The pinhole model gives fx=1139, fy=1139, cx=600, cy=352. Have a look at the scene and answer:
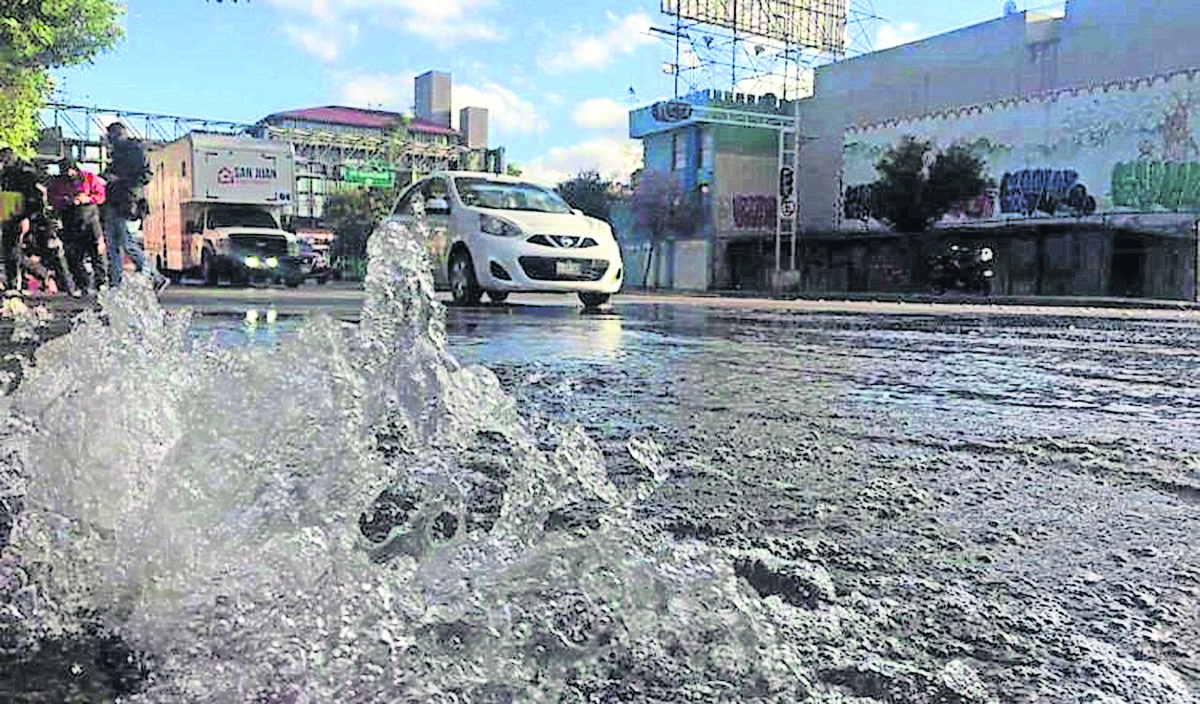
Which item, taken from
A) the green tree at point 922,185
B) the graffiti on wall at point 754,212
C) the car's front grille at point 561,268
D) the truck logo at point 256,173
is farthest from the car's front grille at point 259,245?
the graffiti on wall at point 754,212

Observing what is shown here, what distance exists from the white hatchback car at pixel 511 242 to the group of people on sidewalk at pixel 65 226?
2.83m

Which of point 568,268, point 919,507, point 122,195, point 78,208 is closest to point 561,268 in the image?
point 568,268

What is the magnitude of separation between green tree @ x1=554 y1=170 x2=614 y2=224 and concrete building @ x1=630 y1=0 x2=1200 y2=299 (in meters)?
11.7

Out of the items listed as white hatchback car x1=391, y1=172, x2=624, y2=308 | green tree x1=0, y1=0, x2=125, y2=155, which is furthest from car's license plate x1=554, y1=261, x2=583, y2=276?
green tree x1=0, y1=0, x2=125, y2=155

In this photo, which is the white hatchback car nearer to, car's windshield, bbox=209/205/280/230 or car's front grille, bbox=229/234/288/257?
car's front grille, bbox=229/234/288/257

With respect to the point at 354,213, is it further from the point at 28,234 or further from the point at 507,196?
the point at 507,196

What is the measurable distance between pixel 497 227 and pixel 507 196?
2.50ft

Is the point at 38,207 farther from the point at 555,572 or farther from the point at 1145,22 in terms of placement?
the point at 1145,22

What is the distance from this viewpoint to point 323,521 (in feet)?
6.52

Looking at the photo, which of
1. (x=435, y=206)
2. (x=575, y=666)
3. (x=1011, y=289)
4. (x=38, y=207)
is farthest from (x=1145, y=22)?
(x=575, y=666)

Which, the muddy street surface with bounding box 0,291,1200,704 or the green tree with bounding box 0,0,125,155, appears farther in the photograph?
the green tree with bounding box 0,0,125,155

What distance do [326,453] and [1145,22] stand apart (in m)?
42.0

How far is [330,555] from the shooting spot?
5.57 feet

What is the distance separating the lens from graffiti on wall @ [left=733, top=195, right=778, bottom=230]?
176 feet
